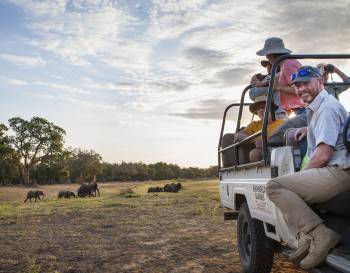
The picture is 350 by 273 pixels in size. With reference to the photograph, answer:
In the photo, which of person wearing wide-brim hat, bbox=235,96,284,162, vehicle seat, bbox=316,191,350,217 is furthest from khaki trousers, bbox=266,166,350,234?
person wearing wide-brim hat, bbox=235,96,284,162

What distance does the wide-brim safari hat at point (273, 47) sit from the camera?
5806 mm

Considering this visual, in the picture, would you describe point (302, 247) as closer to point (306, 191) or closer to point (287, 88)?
point (306, 191)

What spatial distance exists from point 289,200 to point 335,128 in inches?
25.9

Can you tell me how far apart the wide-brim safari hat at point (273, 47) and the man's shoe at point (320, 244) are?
9.02 ft

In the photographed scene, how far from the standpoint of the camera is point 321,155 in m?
3.70

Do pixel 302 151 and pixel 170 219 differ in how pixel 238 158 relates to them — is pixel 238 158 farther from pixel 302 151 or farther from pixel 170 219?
pixel 170 219

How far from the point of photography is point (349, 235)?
3559 millimetres

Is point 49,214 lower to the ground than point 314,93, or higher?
lower

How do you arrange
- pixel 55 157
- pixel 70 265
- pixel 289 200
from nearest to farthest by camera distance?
1. pixel 289 200
2. pixel 70 265
3. pixel 55 157

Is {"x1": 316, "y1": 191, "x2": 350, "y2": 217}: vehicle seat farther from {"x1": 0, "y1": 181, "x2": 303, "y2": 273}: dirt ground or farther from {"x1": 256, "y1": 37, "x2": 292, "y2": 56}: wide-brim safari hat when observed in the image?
{"x1": 0, "y1": 181, "x2": 303, "y2": 273}: dirt ground

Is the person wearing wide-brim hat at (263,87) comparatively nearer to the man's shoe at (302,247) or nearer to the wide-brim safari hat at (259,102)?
the wide-brim safari hat at (259,102)

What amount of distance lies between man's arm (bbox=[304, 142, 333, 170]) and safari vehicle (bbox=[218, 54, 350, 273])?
0.22 meters

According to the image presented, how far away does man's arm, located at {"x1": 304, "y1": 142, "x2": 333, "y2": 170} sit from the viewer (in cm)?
370

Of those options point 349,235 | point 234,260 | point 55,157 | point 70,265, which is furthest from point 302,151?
point 55,157
